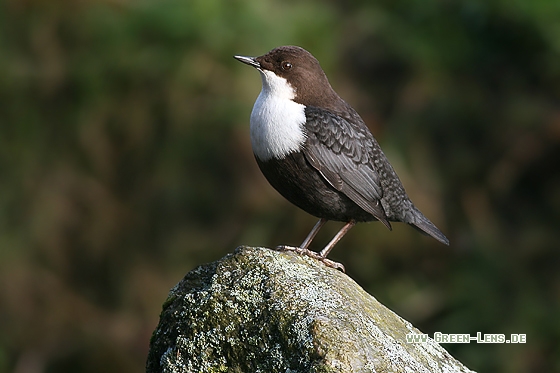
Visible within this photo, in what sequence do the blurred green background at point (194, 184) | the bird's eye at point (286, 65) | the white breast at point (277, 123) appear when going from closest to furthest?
the white breast at point (277, 123), the bird's eye at point (286, 65), the blurred green background at point (194, 184)

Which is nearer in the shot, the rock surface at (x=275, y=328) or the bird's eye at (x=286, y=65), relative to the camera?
the rock surface at (x=275, y=328)

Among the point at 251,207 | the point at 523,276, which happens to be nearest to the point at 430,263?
the point at 523,276

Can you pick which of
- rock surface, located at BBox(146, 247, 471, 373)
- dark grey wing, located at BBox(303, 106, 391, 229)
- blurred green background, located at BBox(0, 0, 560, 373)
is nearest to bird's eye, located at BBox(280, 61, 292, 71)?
dark grey wing, located at BBox(303, 106, 391, 229)

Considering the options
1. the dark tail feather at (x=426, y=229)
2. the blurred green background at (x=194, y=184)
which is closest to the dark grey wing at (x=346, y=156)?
the dark tail feather at (x=426, y=229)

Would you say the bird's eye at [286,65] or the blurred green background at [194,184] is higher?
the blurred green background at [194,184]

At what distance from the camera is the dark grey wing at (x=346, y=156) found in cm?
342

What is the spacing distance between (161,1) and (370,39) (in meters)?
2.06

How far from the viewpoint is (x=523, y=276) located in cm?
591

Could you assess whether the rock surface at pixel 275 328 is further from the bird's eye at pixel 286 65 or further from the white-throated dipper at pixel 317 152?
the bird's eye at pixel 286 65

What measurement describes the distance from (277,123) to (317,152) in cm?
23

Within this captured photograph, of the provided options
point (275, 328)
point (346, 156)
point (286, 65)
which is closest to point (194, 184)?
point (286, 65)

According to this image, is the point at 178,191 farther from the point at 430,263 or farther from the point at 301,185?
the point at 301,185

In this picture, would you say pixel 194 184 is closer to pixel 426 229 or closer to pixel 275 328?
pixel 426 229

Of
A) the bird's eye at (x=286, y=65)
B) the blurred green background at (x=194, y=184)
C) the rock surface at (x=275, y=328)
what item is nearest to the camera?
the rock surface at (x=275, y=328)
